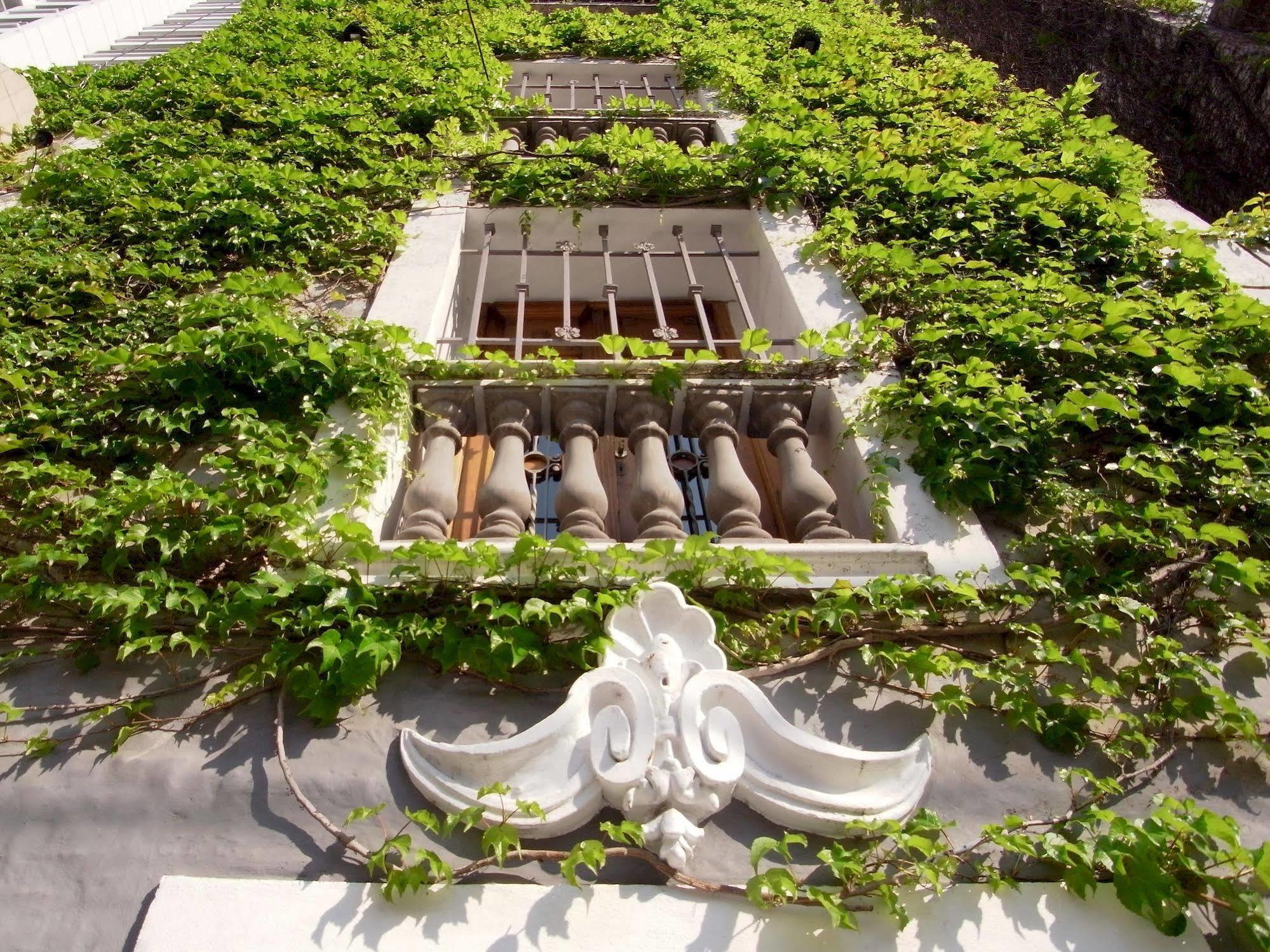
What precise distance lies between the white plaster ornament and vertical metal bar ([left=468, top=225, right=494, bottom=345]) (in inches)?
90.0

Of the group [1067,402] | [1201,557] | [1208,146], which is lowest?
[1208,146]

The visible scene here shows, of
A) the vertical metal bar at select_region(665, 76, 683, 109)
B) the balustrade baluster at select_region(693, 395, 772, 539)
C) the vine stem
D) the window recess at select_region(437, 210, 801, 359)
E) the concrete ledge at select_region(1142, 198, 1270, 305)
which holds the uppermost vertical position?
the concrete ledge at select_region(1142, 198, 1270, 305)

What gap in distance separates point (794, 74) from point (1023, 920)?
7548mm

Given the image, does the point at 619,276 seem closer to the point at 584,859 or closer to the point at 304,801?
the point at 304,801

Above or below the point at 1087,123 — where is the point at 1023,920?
below

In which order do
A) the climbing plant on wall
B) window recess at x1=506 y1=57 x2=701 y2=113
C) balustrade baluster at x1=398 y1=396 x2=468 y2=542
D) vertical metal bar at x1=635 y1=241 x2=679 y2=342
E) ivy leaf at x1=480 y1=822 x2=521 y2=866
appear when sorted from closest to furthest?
1. ivy leaf at x1=480 y1=822 x2=521 y2=866
2. the climbing plant on wall
3. balustrade baluster at x1=398 y1=396 x2=468 y2=542
4. vertical metal bar at x1=635 y1=241 x2=679 y2=342
5. window recess at x1=506 y1=57 x2=701 y2=113

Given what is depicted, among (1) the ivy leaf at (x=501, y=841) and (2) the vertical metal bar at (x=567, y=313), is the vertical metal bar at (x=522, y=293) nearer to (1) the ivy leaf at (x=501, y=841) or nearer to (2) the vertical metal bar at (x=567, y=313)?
(2) the vertical metal bar at (x=567, y=313)

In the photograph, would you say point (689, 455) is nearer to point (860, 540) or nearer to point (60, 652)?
point (860, 540)

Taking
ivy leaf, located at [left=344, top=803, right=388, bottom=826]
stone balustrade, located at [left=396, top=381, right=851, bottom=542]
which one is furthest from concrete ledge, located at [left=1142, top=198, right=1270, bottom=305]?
ivy leaf, located at [left=344, top=803, right=388, bottom=826]

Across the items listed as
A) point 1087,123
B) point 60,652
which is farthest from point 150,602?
point 1087,123

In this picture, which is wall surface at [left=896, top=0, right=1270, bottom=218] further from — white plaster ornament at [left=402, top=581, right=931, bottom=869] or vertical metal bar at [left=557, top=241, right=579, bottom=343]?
white plaster ornament at [left=402, top=581, right=931, bottom=869]

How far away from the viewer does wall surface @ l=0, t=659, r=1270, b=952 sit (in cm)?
261

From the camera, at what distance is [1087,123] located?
680cm

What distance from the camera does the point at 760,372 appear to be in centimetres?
452
